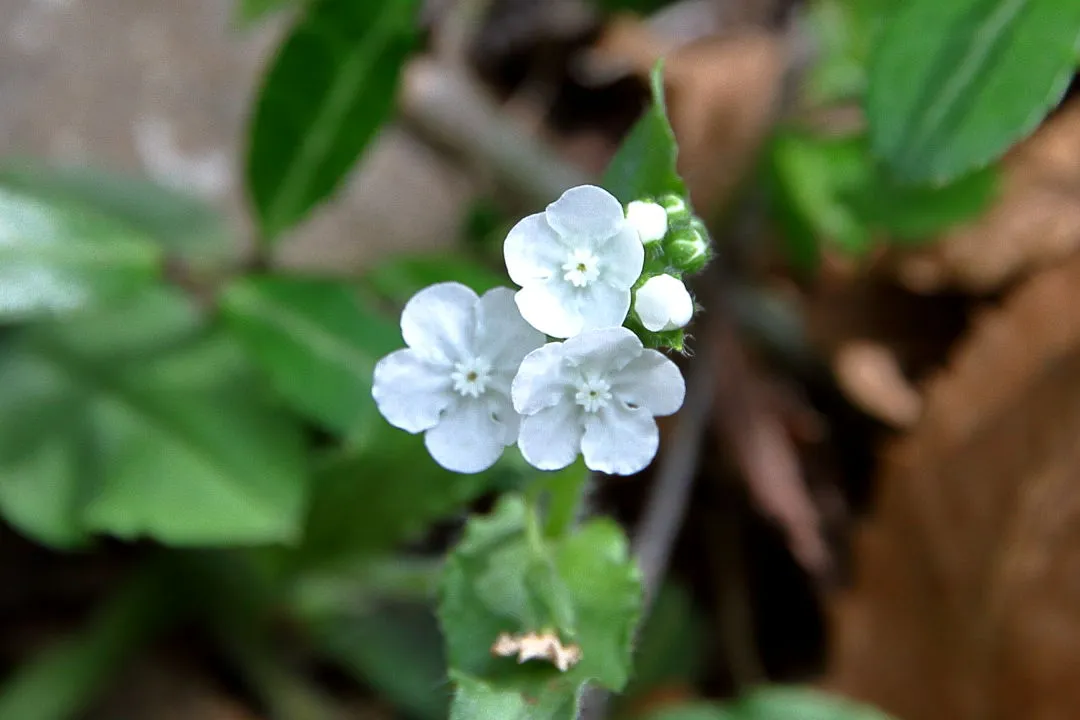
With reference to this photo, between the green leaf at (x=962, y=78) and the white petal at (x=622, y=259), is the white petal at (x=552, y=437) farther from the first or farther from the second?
the green leaf at (x=962, y=78)

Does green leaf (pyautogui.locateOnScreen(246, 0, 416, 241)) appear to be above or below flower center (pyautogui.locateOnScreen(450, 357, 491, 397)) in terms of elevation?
above

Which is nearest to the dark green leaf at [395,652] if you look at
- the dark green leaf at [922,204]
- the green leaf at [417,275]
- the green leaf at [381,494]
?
the green leaf at [381,494]

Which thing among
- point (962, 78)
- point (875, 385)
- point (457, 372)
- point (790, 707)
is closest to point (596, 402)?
point (457, 372)

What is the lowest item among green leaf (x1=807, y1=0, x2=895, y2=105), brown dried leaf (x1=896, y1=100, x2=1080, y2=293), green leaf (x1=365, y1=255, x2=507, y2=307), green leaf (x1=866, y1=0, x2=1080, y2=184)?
green leaf (x1=365, y1=255, x2=507, y2=307)

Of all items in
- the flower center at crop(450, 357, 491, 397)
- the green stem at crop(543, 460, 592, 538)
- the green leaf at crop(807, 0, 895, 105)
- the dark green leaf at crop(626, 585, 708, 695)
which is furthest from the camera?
the green leaf at crop(807, 0, 895, 105)

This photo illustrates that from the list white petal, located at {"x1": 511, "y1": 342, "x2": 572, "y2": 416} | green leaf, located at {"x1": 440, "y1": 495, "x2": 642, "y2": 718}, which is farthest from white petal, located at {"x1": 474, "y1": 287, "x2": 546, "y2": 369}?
green leaf, located at {"x1": 440, "y1": 495, "x2": 642, "y2": 718}

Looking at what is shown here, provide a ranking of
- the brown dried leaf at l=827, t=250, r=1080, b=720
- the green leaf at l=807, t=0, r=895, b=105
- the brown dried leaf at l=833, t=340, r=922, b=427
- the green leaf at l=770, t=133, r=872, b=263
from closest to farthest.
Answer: the brown dried leaf at l=827, t=250, r=1080, b=720, the green leaf at l=770, t=133, r=872, b=263, the brown dried leaf at l=833, t=340, r=922, b=427, the green leaf at l=807, t=0, r=895, b=105

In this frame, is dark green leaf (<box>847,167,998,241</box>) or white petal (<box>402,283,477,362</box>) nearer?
white petal (<box>402,283,477,362</box>)

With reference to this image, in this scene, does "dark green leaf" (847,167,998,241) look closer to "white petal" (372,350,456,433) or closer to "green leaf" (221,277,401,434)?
"green leaf" (221,277,401,434)

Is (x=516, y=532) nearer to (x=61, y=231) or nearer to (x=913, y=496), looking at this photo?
(x=61, y=231)
